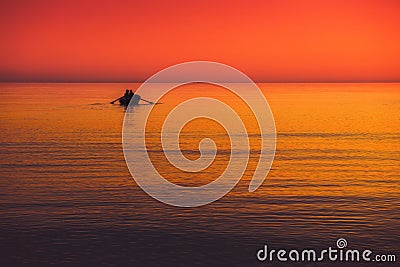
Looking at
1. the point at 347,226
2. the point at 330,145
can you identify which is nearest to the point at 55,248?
the point at 347,226

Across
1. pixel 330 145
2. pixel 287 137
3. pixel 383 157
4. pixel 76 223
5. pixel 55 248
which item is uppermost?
pixel 287 137

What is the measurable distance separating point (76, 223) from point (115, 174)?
12.9 metres

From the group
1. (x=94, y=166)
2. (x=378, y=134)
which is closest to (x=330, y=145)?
(x=378, y=134)

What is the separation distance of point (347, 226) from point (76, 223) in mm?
12154

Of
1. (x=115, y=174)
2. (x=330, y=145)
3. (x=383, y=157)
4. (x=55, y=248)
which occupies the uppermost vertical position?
(x=330, y=145)

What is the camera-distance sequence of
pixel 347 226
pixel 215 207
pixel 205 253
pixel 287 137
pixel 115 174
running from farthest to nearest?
1. pixel 287 137
2. pixel 115 174
3. pixel 215 207
4. pixel 347 226
5. pixel 205 253

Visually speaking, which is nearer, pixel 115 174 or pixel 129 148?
pixel 115 174

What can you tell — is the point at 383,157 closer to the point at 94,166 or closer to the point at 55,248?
the point at 94,166

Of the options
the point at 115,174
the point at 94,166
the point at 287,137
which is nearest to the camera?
the point at 115,174

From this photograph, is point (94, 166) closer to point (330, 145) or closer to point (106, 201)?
point (106, 201)

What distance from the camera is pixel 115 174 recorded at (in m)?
39.2

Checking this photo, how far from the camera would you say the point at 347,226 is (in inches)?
1025

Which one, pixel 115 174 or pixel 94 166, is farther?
pixel 94 166

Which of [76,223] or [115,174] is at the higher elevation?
[115,174]
